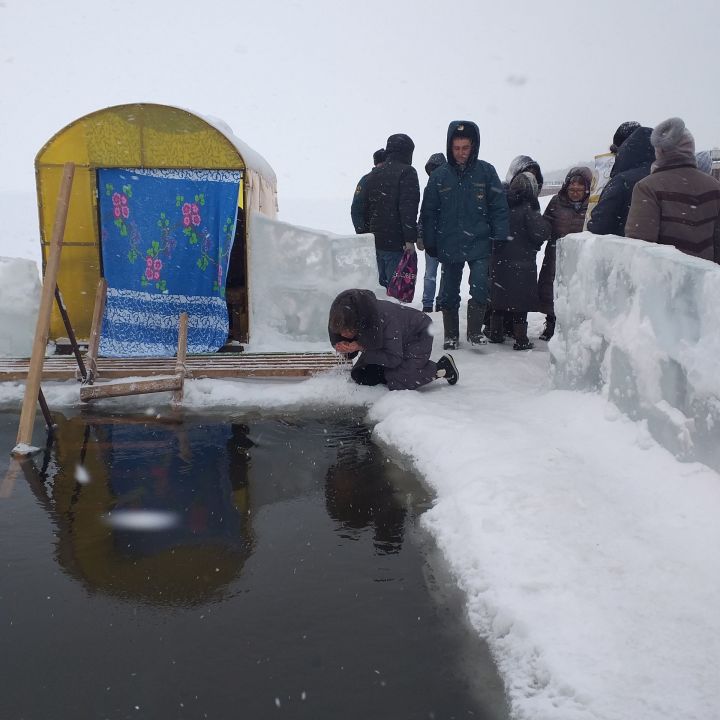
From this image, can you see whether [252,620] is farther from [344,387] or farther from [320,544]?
[344,387]

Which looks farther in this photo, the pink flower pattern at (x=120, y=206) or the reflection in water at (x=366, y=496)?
the pink flower pattern at (x=120, y=206)

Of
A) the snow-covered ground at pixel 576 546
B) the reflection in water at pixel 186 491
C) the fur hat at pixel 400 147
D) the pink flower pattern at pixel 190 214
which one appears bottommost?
the reflection in water at pixel 186 491

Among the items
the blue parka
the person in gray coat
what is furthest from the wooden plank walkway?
the blue parka

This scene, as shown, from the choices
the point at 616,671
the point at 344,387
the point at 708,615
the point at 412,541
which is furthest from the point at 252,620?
the point at 344,387

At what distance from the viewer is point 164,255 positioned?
6.54 m

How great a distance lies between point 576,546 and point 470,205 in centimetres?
390

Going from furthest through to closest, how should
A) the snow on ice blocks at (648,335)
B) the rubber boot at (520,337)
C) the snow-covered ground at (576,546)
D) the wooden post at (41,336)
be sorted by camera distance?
1. the rubber boot at (520,337)
2. the wooden post at (41,336)
3. the snow on ice blocks at (648,335)
4. the snow-covered ground at (576,546)

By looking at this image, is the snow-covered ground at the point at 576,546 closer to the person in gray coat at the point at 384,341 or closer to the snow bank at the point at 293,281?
the person in gray coat at the point at 384,341

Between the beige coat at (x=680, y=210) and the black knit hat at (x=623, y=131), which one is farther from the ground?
the black knit hat at (x=623, y=131)

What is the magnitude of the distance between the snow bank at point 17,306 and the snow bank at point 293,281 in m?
2.16

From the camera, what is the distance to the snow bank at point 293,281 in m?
6.56

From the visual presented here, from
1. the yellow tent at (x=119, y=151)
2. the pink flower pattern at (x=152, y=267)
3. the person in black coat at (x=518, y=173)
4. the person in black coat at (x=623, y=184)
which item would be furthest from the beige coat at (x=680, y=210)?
the pink flower pattern at (x=152, y=267)

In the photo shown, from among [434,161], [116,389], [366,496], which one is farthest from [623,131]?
[116,389]

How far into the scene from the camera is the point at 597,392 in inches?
153
